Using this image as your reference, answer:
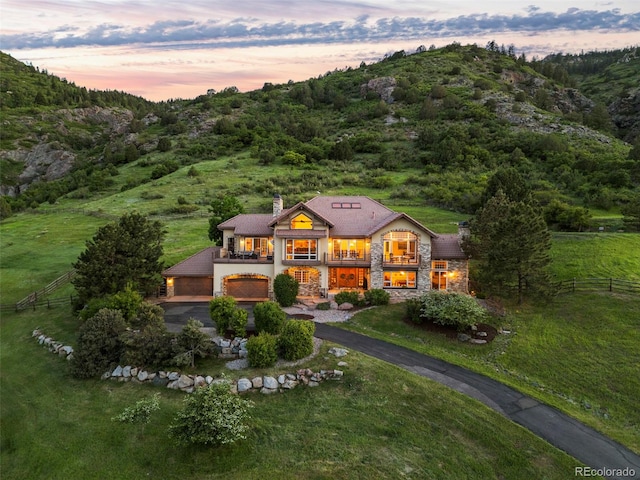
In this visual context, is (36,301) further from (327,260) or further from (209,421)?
(209,421)

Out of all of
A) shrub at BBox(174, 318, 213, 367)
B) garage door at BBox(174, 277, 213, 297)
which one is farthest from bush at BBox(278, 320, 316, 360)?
garage door at BBox(174, 277, 213, 297)

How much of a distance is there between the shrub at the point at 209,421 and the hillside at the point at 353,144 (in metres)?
45.4

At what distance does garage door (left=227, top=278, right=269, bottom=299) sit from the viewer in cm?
3838

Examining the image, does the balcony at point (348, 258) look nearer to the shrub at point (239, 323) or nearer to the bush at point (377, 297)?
the bush at point (377, 297)

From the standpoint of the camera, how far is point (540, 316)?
32.1 meters

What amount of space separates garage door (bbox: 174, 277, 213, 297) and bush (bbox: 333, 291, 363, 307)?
471 inches

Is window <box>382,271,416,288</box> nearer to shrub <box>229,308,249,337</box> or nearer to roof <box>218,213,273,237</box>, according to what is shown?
roof <box>218,213,273,237</box>

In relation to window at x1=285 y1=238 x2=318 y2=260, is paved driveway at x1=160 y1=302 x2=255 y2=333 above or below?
below

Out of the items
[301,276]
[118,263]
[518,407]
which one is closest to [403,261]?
[301,276]

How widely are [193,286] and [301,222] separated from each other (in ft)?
37.6

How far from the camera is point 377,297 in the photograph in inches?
1395

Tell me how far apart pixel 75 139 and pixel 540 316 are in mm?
162678

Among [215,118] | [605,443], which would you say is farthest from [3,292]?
[215,118]
